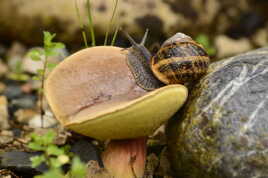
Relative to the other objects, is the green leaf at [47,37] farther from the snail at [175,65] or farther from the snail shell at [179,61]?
the snail shell at [179,61]

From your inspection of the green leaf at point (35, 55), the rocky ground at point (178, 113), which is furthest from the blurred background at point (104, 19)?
the green leaf at point (35, 55)

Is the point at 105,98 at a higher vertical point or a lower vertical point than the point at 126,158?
higher

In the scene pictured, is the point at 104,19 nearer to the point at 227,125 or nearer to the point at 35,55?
the point at 35,55

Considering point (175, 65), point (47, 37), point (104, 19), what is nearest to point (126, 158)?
point (175, 65)

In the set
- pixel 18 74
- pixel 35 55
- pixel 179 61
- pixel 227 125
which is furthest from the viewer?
pixel 18 74

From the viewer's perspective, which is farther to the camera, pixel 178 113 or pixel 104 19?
pixel 104 19

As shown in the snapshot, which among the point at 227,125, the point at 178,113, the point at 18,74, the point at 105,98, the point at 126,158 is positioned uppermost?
the point at 18,74

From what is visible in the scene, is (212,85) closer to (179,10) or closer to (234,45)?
(179,10)
